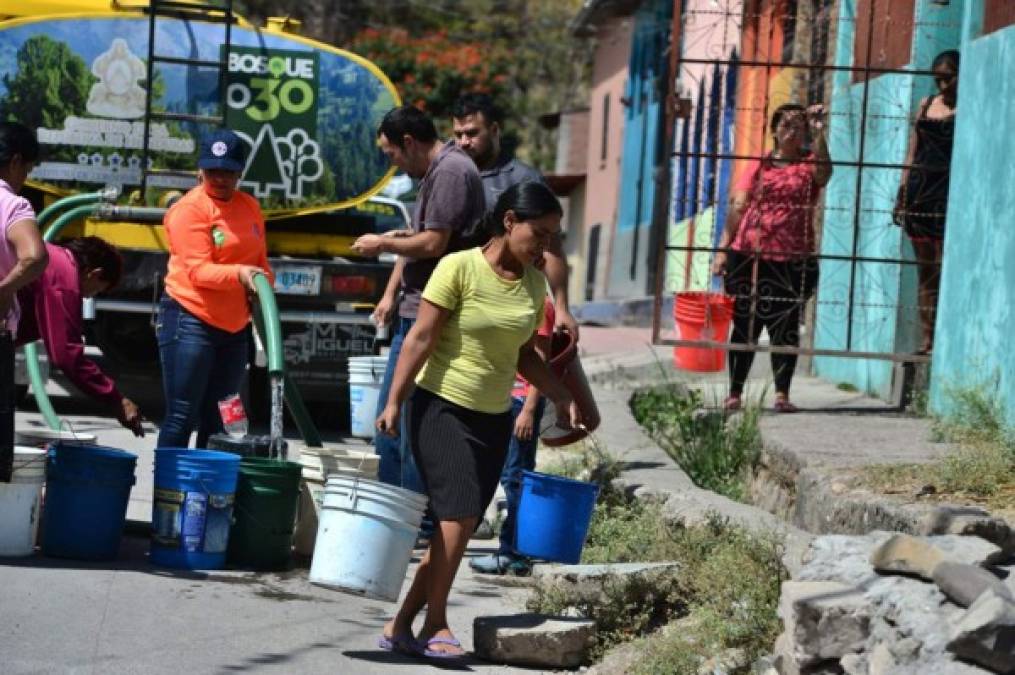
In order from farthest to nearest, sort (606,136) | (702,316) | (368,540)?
(606,136) < (702,316) < (368,540)

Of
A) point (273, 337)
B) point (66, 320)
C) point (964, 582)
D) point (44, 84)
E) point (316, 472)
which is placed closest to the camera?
point (964, 582)

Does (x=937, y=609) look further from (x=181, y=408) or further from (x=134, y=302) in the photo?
(x=134, y=302)

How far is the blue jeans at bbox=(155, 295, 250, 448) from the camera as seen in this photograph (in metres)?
8.35

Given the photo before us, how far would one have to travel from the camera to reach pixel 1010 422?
29.0 feet

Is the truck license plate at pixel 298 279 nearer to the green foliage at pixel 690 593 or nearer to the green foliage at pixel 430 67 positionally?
the green foliage at pixel 690 593

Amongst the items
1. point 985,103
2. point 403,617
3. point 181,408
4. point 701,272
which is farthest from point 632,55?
point 403,617

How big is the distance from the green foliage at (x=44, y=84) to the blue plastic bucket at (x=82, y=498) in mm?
4463

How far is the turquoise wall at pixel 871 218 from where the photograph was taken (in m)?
11.6

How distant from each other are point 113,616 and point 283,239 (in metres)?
6.02

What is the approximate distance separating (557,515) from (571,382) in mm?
570

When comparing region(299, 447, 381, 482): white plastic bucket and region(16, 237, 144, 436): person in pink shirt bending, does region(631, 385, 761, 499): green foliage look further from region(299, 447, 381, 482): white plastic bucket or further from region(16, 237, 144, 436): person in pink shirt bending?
region(16, 237, 144, 436): person in pink shirt bending

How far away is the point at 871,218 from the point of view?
495 inches

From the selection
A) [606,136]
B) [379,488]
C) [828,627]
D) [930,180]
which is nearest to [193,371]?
[379,488]

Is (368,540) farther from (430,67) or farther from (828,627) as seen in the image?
(430,67)
